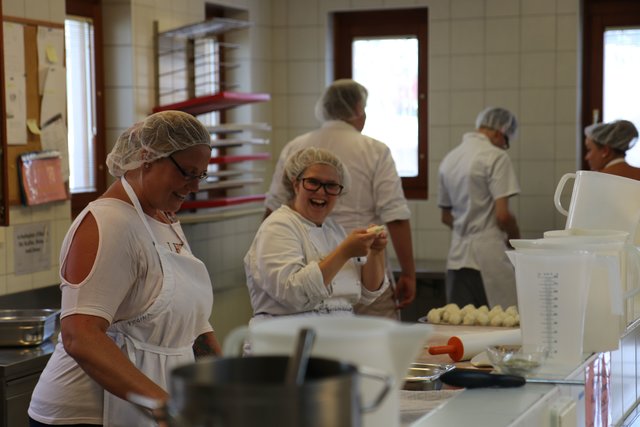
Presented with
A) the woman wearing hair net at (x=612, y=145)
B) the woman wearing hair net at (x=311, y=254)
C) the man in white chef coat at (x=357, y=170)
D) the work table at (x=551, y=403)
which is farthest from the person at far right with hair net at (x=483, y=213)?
the work table at (x=551, y=403)

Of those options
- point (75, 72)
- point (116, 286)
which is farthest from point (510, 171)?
point (116, 286)

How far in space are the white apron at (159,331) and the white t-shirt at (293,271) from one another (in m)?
0.62

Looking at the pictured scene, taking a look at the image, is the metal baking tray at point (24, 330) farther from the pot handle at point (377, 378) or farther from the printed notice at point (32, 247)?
the pot handle at point (377, 378)

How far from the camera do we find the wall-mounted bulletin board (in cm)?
344

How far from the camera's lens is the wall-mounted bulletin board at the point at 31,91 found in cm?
344

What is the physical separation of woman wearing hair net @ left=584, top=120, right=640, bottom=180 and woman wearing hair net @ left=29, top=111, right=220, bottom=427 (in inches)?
116

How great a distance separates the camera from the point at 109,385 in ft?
6.11

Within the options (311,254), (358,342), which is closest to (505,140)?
(311,254)

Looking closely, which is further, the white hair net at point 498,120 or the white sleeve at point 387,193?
the white hair net at point 498,120

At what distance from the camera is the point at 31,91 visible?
3.55 metres

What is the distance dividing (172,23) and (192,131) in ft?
8.64

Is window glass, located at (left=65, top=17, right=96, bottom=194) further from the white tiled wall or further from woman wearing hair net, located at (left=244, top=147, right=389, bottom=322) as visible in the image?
woman wearing hair net, located at (left=244, top=147, right=389, bottom=322)

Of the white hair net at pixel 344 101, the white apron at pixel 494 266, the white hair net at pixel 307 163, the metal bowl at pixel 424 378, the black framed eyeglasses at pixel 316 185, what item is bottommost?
the white apron at pixel 494 266

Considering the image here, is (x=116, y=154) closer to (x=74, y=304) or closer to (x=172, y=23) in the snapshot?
(x=74, y=304)
